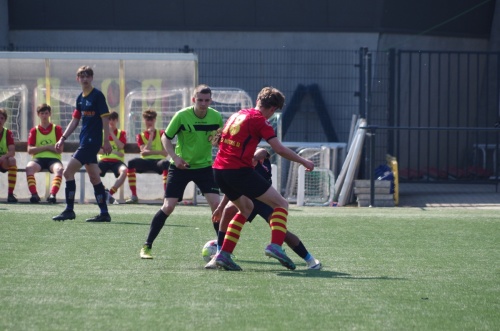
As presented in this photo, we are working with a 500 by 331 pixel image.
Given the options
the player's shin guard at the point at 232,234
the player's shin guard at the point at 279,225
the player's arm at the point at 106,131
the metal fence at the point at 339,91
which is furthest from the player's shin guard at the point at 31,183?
the player's shin guard at the point at 279,225

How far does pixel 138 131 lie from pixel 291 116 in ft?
13.5

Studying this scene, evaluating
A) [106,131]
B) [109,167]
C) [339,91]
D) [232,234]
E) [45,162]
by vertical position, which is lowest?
[232,234]

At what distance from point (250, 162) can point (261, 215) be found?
0.89 metres

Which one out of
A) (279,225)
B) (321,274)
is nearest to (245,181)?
(279,225)

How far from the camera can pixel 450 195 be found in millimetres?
19016

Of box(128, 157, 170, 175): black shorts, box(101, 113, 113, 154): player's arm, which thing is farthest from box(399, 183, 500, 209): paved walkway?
box(101, 113, 113, 154): player's arm

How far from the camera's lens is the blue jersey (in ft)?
40.8

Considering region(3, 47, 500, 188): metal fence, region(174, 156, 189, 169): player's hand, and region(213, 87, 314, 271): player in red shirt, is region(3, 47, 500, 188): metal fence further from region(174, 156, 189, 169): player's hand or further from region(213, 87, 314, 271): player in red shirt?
region(213, 87, 314, 271): player in red shirt

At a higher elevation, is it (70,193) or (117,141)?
(117,141)

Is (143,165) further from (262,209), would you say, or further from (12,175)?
(262,209)

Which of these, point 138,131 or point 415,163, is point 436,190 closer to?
point 415,163

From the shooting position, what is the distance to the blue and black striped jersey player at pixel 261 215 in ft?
28.6

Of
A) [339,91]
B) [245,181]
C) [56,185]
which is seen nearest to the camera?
[245,181]

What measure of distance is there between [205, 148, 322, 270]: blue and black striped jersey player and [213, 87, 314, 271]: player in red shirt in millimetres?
217
